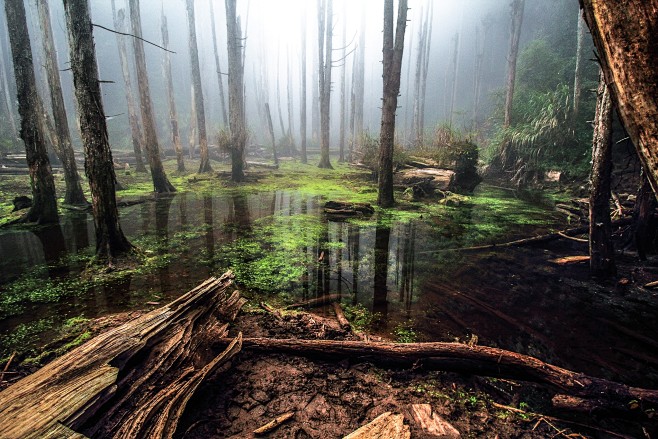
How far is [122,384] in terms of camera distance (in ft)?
5.20

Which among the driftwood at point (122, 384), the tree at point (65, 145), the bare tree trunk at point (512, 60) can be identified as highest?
the bare tree trunk at point (512, 60)

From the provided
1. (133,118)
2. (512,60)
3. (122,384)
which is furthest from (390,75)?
(133,118)

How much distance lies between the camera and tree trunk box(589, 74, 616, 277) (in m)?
3.42

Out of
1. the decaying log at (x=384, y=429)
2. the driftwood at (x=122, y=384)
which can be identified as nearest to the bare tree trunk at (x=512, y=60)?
the decaying log at (x=384, y=429)

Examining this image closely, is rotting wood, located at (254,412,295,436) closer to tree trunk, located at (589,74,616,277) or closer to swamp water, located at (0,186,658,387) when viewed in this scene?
swamp water, located at (0,186,658,387)

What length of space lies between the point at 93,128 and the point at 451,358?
188 inches

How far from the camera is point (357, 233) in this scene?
573 centimetres

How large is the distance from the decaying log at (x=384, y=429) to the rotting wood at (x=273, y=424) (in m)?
0.40

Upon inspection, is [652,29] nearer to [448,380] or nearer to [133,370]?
[448,380]

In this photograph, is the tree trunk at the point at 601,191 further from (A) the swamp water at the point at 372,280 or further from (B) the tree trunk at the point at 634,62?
(B) the tree trunk at the point at 634,62

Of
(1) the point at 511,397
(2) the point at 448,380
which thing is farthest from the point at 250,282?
(1) the point at 511,397

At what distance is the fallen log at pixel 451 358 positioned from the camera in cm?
191

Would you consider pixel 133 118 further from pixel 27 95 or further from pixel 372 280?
pixel 372 280

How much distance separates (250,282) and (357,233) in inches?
102
